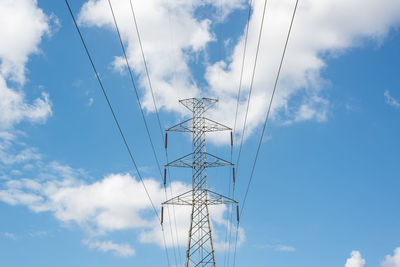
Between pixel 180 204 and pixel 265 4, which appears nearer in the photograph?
pixel 265 4

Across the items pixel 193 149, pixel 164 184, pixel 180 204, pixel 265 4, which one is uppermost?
pixel 193 149

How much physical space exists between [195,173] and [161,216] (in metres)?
4.79

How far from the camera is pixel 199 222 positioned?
92.1ft

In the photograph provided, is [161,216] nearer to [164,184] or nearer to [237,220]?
[164,184]

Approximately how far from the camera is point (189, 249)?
26781 millimetres

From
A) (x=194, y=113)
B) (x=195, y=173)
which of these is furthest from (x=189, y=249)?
(x=194, y=113)

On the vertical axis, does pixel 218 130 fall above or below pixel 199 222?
above

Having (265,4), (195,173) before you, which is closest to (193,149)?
(195,173)

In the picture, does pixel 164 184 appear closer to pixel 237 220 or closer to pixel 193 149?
pixel 193 149

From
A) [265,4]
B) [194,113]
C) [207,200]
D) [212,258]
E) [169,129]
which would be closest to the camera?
[265,4]

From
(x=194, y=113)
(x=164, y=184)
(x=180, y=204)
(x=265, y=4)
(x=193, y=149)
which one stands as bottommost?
(x=265, y=4)

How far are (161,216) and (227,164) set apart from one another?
7297mm

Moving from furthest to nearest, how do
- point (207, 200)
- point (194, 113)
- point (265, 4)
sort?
point (194, 113), point (207, 200), point (265, 4)

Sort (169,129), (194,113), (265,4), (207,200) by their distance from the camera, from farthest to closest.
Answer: (194,113), (169,129), (207,200), (265,4)
